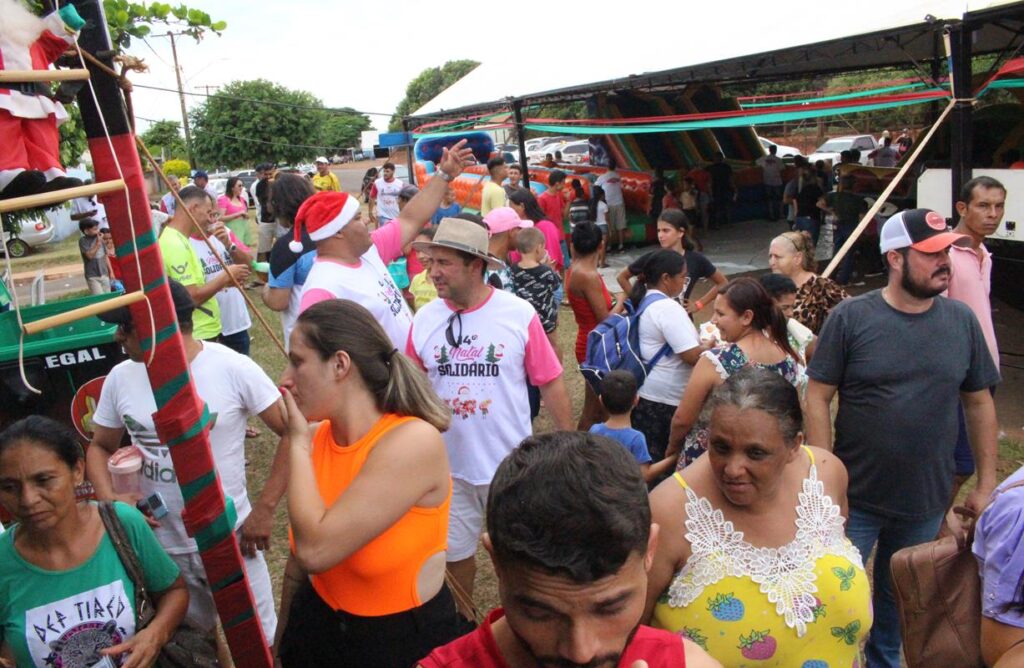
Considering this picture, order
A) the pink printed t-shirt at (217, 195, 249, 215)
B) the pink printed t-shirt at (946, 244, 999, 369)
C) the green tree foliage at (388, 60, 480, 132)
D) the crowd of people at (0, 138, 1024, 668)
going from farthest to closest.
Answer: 1. the green tree foliage at (388, 60, 480, 132)
2. the pink printed t-shirt at (217, 195, 249, 215)
3. the pink printed t-shirt at (946, 244, 999, 369)
4. the crowd of people at (0, 138, 1024, 668)

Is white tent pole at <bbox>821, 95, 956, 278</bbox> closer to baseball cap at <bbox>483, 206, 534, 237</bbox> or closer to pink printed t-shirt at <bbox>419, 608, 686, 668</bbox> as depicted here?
baseball cap at <bbox>483, 206, 534, 237</bbox>

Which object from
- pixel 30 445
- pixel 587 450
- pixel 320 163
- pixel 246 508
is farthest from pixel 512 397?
pixel 320 163

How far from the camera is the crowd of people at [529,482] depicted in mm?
1263

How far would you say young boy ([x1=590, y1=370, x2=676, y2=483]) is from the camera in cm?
373

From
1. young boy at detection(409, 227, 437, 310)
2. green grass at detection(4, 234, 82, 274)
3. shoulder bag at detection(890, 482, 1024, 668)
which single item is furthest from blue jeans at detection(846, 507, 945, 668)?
green grass at detection(4, 234, 82, 274)

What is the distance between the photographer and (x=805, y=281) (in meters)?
4.70

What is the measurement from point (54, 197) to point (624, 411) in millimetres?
2785

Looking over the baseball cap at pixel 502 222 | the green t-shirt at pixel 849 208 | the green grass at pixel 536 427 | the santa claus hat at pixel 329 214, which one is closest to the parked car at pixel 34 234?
the green grass at pixel 536 427

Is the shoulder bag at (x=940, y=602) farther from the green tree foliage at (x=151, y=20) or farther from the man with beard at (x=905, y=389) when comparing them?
the green tree foliage at (x=151, y=20)

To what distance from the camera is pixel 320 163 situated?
576 inches

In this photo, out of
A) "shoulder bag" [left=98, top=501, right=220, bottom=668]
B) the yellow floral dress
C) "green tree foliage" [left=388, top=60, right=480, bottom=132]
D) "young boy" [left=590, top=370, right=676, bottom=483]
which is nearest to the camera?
the yellow floral dress

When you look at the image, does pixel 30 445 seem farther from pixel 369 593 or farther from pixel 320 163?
pixel 320 163

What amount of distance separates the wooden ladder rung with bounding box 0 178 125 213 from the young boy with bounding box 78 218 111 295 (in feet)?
29.5

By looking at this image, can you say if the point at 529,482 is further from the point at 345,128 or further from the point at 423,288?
the point at 345,128
